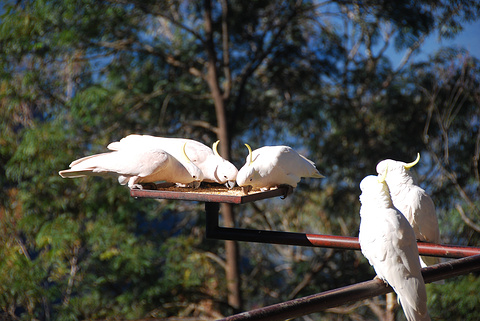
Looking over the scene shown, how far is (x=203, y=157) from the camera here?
1658mm

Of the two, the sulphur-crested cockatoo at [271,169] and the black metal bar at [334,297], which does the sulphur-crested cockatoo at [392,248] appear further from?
the sulphur-crested cockatoo at [271,169]

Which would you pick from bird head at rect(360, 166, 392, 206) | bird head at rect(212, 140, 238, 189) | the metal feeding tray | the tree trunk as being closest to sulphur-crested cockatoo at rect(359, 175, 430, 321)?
bird head at rect(360, 166, 392, 206)

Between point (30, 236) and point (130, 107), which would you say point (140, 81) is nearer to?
point (130, 107)

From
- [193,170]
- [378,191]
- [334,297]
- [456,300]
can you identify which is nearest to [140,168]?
[193,170]

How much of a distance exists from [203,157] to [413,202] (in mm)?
680

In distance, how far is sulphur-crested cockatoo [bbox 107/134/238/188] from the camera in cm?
157

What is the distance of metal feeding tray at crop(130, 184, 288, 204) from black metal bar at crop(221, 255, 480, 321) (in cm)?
42

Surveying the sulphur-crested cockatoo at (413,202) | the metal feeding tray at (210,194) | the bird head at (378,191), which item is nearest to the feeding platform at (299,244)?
the metal feeding tray at (210,194)

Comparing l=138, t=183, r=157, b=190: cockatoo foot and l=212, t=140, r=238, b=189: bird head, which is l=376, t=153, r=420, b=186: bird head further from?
l=138, t=183, r=157, b=190: cockatoo foot

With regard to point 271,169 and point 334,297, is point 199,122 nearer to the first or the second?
point 271,169

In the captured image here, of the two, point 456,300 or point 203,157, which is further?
point 456,300

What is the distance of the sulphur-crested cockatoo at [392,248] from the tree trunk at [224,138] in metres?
2.48

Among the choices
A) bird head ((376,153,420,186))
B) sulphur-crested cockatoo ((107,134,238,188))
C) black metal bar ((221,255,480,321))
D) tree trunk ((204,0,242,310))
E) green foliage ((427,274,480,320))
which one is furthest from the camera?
tree trunk ((204,0,242,310))

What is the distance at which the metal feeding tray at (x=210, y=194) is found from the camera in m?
1.33
